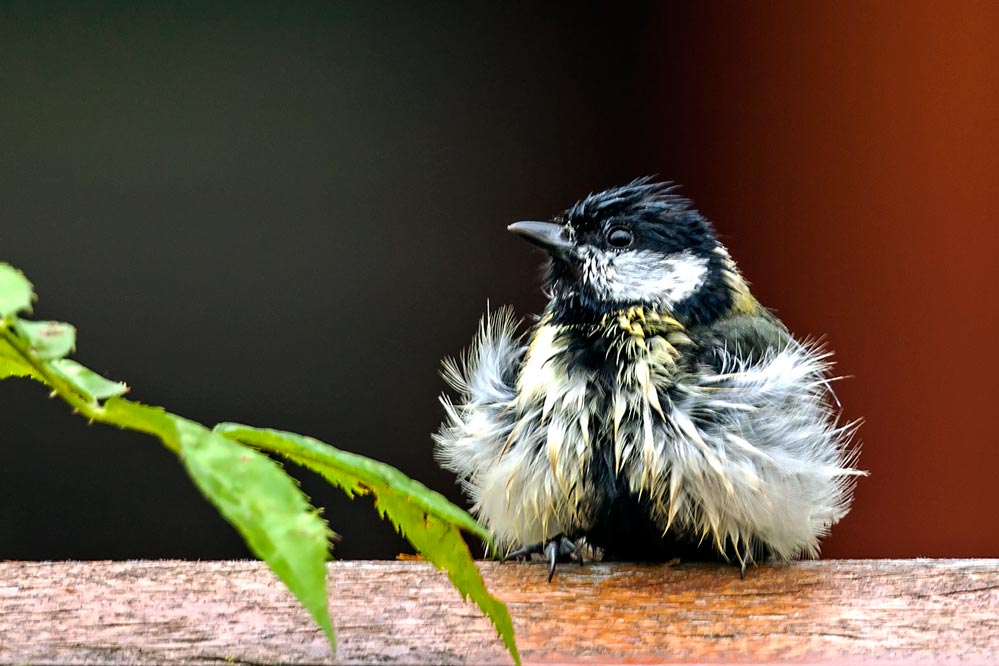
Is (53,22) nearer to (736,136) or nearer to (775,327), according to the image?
(736,136)

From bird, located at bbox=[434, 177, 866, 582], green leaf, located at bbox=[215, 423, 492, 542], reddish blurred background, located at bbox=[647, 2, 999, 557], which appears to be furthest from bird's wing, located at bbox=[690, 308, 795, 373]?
green leaf, located at bbox=[215, 423, 492, 542]

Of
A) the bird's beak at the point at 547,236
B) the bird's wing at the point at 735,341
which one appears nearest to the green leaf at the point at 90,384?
the bird's wing at the point at 735,341

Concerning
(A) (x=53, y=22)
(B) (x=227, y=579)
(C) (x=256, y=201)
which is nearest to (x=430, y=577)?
(B) (x=227, y=579)

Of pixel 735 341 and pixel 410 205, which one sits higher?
pixel 410 205

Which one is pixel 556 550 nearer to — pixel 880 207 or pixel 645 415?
pixel 645 415

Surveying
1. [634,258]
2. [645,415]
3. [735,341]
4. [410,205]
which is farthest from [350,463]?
[410,205]

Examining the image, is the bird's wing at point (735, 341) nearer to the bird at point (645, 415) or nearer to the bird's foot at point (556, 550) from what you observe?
the bird at point (645, 415)
